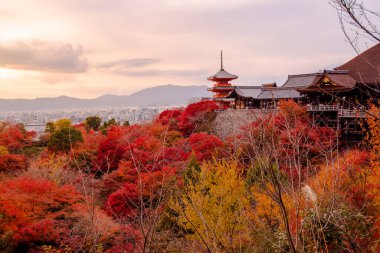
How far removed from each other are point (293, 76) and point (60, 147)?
21096mm

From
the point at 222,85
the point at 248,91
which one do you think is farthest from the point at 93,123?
the point at 248,91

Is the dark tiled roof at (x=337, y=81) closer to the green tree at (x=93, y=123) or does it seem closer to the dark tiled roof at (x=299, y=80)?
the dark tiled roof at (x=299, y=80)

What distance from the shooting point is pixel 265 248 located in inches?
411

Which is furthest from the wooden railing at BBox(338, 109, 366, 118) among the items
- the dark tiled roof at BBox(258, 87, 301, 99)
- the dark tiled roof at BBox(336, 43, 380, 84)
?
the dark tiled roof at BBox(258, 87, 301, 99)

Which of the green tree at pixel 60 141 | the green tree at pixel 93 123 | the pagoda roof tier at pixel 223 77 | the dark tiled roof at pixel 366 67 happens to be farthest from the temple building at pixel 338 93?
the green tree at pixel 93 123

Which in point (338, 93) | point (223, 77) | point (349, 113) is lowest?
point (349, 113)

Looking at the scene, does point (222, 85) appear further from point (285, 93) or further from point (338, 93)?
point (338, 93)

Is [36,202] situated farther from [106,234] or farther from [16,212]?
[106,234]

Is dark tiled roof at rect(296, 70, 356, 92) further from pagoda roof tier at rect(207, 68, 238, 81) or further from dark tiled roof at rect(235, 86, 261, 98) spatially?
pagoda roof tier at rect(207, 68, 238, 81)

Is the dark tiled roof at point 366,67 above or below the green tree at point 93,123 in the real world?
above

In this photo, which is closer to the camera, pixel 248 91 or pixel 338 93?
pixel 338 93

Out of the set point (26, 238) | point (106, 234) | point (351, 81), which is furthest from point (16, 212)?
point (351, 81)

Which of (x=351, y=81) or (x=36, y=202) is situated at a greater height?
(x=351, y=81)

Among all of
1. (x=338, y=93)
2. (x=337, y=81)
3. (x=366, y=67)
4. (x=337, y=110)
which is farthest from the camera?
(x=366, y=67)
